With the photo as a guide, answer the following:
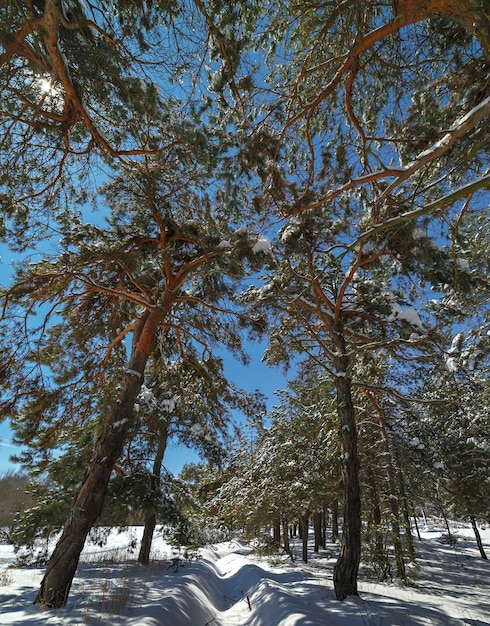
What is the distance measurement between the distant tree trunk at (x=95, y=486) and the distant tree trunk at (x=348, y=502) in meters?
4.03

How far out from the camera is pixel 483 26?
7.29 ft

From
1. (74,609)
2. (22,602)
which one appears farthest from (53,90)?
(22,602)

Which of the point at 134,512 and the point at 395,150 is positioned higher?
the point at 395,150

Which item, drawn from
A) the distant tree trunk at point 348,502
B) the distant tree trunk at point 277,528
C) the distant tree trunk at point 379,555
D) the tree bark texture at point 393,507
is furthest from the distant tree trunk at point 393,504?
the distant tree trunk at point 277,528

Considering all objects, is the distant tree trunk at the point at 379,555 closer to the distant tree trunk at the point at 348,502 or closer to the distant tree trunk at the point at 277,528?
the distant tree trunk at the point at 348,502

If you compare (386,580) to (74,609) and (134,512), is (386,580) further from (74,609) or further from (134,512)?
(74,609)

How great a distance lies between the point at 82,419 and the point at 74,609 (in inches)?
145

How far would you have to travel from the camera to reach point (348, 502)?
6.16 meters

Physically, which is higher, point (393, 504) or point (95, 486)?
point (393, 504)

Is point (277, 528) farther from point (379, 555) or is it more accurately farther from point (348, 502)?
point (348, 502)

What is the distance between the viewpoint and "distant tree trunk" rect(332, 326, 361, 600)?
5.79 metres

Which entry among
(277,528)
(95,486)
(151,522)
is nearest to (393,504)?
(151,522)

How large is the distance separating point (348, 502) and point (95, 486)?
459 centimetres

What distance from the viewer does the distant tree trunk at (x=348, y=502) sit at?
19.0 feet
